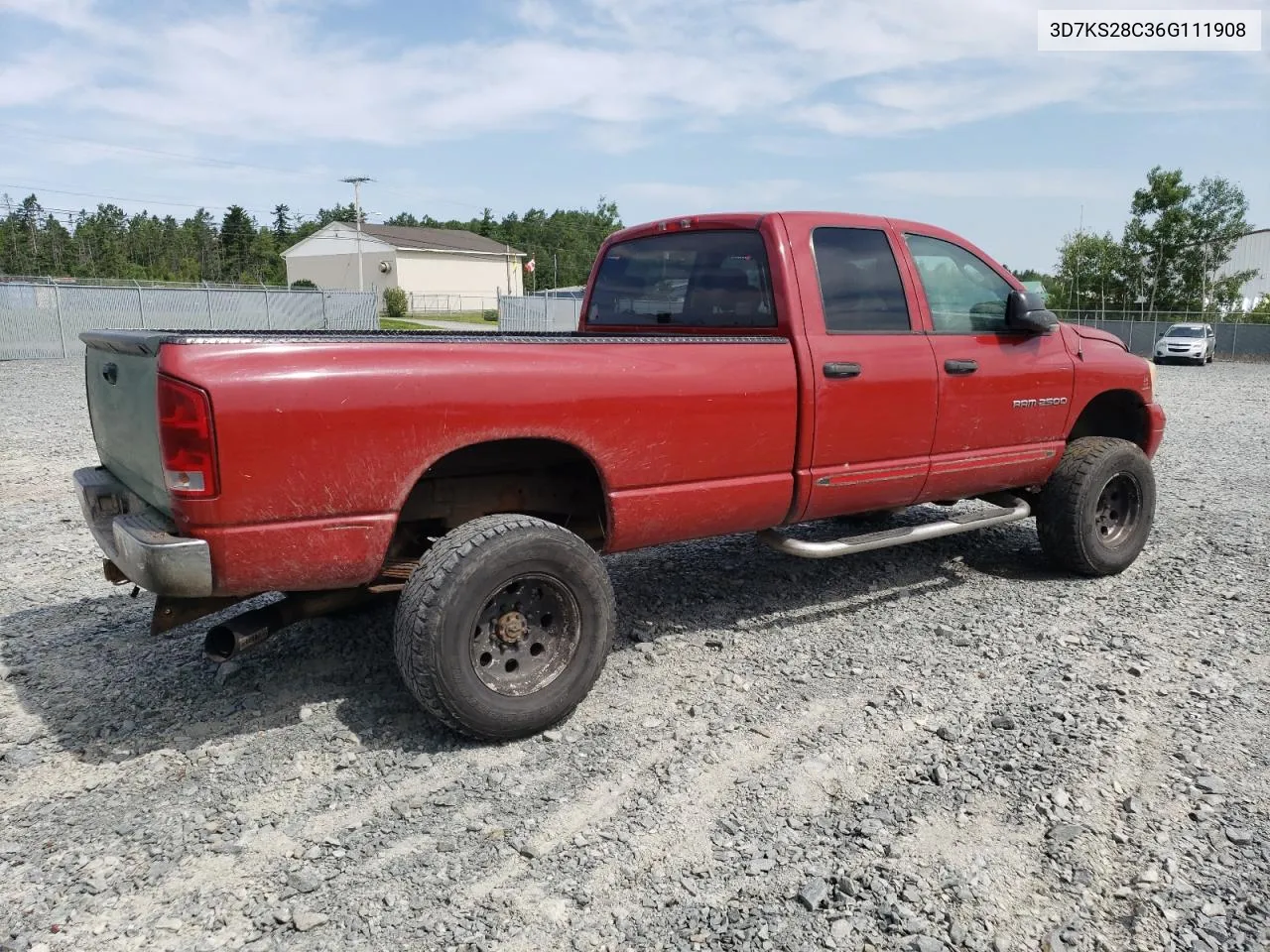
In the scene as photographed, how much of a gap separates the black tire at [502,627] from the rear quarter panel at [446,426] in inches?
10.6

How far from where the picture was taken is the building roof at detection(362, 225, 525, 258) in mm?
66500

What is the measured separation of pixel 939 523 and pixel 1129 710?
1351 mm

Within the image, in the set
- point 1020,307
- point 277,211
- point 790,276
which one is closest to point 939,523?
point 1020,307

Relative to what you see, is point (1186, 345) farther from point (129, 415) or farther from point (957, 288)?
point (129, 415)

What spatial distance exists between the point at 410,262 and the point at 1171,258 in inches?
1812

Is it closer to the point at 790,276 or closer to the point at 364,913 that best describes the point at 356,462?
the point at 364,913

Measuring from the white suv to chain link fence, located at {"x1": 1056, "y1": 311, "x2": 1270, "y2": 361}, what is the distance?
10.1 feet

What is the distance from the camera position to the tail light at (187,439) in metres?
2.87

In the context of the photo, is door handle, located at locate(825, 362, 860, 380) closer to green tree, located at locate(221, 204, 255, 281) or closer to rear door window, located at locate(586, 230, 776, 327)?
rear door window, located at locate(586, 230, 776, 327)

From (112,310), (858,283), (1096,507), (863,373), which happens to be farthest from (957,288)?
(112,310)

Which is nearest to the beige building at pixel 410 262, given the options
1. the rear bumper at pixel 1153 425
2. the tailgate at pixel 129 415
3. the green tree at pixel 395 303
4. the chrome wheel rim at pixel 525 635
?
Answer: the green tree at pixel 395 303

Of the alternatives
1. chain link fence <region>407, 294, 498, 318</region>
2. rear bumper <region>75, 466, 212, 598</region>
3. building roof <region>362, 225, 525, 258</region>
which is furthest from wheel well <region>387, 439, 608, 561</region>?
building roof <region>362, 225, 525, 258</region>

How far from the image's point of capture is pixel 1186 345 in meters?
29.9

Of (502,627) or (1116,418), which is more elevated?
(1116,418)
